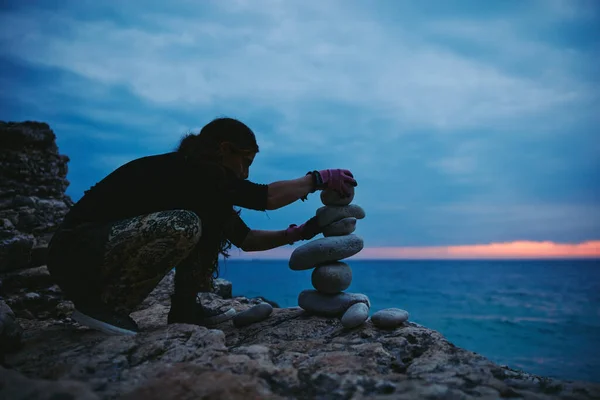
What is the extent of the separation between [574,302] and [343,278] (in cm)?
3557

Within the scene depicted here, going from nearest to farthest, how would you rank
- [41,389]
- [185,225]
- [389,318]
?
1. [41,389]
2. [185,225]
3. [389,318]

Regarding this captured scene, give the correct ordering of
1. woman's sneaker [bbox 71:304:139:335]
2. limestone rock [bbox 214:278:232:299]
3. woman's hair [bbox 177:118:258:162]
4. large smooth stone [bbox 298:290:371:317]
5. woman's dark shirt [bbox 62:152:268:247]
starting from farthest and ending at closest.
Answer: limestone rock [bbox 214:278:232:299], large smooth stone [bbox 298:290:371:317], woman's hair [bbox 177:118:258:162], woman's dark shirt [bbox 62:152:268:247], woman's sneaker [bbox 71:304:139:335]

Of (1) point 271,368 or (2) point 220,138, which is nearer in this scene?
(1) point 271,368

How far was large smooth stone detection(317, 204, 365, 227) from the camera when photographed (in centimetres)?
389

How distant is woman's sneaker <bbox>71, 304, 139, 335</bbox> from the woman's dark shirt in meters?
0.63

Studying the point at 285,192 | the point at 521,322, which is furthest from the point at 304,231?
the point at 521,322

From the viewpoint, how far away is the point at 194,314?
11.6 feet

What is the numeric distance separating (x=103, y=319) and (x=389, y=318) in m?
2.13

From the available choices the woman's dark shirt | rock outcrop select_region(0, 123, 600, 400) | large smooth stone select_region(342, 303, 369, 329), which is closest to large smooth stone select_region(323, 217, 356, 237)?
rock outcrop select_region(0, 123, 600, 400)

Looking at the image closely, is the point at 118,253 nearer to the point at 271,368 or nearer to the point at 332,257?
the point at 271,368

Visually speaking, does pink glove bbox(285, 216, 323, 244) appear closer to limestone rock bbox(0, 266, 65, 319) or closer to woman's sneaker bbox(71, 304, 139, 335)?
woman's sneaker bbox(71, 304, 139, 335)

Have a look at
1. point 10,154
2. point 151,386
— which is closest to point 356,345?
point 151,386

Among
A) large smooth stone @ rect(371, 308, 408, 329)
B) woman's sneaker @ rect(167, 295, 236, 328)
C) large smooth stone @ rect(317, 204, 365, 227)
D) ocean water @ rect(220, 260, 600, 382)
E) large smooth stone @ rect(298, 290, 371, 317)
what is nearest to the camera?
large smooth stone @ rect(371, 308, 408, 329)

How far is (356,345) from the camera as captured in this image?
2.82 m
